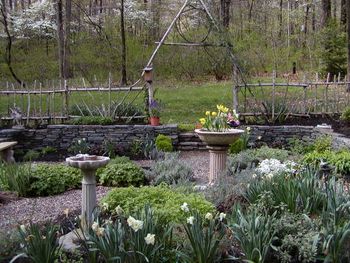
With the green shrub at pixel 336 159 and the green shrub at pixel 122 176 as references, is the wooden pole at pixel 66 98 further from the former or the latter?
the green shrub at pixel 336 159

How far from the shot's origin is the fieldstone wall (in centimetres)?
1094

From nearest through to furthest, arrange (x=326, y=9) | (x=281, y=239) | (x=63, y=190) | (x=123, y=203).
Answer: (x=281, y=239)
(x=123, y=203)
(x=63, y=190)
(x=326, y=9)

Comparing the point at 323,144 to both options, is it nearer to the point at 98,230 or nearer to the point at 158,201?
the point at 158,201

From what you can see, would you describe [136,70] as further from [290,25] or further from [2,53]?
[290,25]

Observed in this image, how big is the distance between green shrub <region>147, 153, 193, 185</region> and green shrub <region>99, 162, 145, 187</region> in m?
0.17

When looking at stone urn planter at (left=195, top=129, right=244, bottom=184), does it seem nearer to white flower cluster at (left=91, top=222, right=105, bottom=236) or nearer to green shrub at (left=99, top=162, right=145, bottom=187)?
green shrub at (left=99, top=162, right=145, bottom=187)

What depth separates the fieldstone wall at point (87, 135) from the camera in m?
10.9

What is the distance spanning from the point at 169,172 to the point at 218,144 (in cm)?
93

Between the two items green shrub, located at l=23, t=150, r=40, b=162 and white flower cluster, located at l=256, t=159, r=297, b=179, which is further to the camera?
green shrub, located at l=23, t=150, r=40, b=162

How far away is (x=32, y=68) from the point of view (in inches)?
923

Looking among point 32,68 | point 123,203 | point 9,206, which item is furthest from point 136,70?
point 123,203

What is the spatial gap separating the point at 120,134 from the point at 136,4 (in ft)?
53.6

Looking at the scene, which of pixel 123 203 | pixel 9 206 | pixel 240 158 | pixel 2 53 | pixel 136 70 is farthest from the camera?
pixel 2 53

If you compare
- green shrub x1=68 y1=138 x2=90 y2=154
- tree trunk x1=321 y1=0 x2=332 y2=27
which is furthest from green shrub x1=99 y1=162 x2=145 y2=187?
tree trunk x1=321 y1=0 x2=332 y2=27
